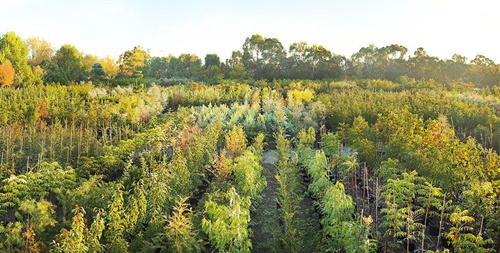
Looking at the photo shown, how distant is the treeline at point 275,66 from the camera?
107 ft

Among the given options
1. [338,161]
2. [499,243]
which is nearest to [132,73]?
[338,161]

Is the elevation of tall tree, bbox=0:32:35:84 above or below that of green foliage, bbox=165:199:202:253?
above

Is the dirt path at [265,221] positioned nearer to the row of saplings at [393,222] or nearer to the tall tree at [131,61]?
the row of saplings at [393,222]

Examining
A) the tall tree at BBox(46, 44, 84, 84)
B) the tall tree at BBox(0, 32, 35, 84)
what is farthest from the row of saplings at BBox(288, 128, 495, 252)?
the tall tree at BBox(46, 44, 84, 84)

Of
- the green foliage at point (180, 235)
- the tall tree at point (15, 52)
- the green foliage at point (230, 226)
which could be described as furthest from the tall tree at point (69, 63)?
the green foliage at point (230, 226)

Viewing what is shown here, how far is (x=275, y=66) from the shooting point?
38938 mm

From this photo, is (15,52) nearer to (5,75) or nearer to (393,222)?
(5,75)

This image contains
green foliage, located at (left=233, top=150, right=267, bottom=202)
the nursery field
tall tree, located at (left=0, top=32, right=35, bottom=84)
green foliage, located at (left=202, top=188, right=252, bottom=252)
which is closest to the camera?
green foliage, located at (left=202, top=188, right=252, bottom=252)

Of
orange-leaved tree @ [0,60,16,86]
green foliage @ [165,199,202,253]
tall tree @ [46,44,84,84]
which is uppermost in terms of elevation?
tall tree @ [46,44,84,84]

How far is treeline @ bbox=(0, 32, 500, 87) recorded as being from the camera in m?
32.7

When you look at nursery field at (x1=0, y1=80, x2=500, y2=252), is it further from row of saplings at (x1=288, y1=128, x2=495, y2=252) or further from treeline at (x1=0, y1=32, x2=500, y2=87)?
treeline at (x1=0, y1=32, x2=500, y2=87)

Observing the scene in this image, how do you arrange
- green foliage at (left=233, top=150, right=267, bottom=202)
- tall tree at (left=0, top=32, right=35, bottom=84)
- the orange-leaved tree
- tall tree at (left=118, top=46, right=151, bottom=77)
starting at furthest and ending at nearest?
tall tree at (left=118, top=46, right=151, bottom=77)
tall tree at (left=0, top=32, right=35, bottom=84)
the orange-leaved tree
green foliage at (left=233, top=150, right=267, bottom=202)

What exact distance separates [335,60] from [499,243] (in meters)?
35.2

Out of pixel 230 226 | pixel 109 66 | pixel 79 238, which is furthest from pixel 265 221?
pixel 109 66
